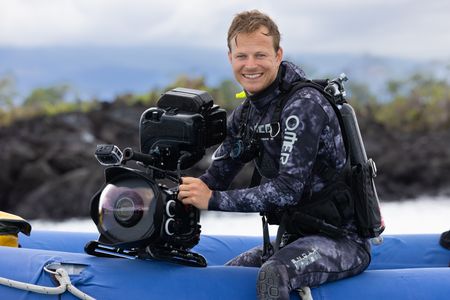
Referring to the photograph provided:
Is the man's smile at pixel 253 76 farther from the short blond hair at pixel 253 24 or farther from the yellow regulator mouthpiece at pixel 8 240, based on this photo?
the yellow regulator mouthpiece at pixel 8 240

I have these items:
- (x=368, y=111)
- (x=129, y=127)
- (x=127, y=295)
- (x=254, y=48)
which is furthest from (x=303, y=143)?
(x=368, y=111)

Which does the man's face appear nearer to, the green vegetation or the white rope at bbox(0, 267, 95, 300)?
the white rope at bbox(0, 267, 95, 300)

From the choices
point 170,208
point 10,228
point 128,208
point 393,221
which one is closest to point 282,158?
point 170,208

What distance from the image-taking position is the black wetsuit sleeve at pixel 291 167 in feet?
8.83

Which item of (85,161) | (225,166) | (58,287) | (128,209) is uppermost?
(85,161)

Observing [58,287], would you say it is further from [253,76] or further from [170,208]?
[253,76]

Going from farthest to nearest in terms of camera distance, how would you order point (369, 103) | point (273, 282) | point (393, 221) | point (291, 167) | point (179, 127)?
1. point (369, 103)
2. point (393, 221)
3. point (179, 127)
4. point (291, 167)
5. point (273, 282)

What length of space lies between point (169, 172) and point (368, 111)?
47.8 feet

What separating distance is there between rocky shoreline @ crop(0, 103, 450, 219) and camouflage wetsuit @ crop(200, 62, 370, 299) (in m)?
9.55

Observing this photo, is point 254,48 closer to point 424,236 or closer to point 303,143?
point 303,143

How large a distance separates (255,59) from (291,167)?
402mm

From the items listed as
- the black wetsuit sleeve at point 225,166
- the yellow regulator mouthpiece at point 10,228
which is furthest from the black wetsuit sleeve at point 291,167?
the yellow regulator mouthpiece at point 10,228

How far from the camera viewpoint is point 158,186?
273cm

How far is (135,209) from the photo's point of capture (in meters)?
2.71
